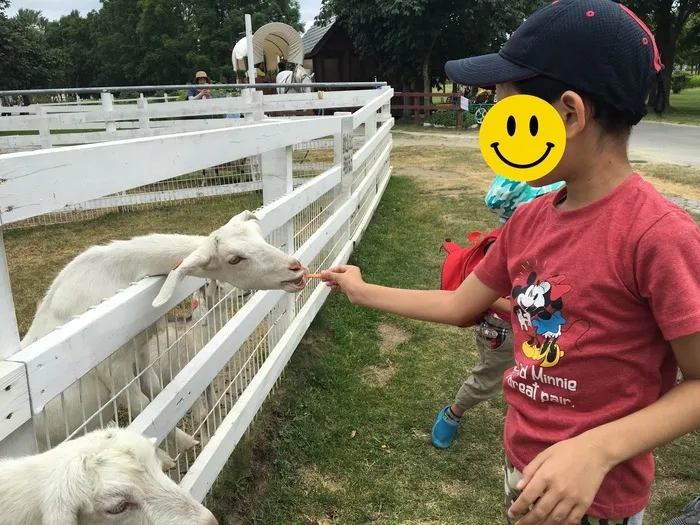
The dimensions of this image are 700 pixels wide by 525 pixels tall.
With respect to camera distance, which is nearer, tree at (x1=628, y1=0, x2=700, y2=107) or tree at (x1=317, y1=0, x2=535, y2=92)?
tree at (x1=317, y1=0, x2=535, y2=92)

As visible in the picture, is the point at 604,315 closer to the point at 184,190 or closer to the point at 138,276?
the point at 138,276

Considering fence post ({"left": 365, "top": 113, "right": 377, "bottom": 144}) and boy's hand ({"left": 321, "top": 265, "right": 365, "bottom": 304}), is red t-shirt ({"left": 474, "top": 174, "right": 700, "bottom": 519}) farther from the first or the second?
fence post ({"left": 365, "top": 113, "right": 377, "bottom": 144})

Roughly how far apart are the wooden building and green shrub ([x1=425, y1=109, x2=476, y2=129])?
25.5 ft

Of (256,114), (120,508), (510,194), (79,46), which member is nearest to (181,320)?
(120,508)

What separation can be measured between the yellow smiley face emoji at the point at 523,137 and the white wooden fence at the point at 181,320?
1.12 meters

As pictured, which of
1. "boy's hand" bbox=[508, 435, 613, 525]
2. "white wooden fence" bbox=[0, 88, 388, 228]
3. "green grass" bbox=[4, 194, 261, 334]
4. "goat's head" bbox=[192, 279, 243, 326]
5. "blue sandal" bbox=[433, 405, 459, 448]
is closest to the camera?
"boy's hand" bbox=[508, 435, 613, 525]

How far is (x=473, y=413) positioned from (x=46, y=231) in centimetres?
675

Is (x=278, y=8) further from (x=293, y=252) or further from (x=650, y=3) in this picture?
(x=293, y=252)

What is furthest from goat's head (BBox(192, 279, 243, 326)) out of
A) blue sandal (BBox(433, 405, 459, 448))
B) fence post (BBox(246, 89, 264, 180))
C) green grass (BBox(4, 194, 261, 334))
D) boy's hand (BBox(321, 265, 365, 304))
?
fence post (BBox(246, 89, 264, 180))

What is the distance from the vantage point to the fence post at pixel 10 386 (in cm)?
135

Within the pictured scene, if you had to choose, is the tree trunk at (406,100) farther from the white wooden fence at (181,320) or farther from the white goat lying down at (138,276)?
the white goat lying down at (138,276)

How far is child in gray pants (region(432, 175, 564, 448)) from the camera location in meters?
3.05

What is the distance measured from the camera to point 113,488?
1.45 m

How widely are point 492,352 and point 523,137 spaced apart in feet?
6.26
